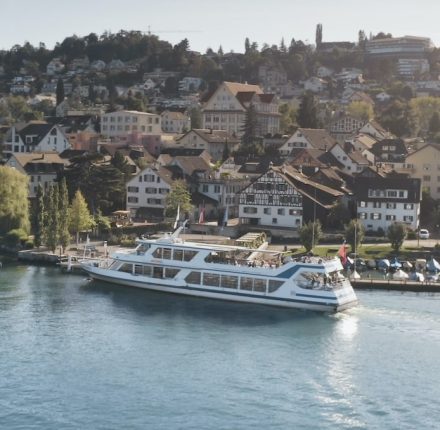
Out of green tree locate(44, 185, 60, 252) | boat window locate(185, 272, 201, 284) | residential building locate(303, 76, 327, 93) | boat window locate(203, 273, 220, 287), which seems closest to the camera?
boat window locate(203, 273, 220, 287)

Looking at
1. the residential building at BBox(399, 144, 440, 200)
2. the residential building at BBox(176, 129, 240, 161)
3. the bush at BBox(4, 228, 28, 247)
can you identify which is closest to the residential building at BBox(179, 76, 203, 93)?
the residential building at BBox(176, 129, 240, 161)

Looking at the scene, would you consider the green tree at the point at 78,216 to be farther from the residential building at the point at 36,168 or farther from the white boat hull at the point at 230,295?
the residential building at the point at 36,168

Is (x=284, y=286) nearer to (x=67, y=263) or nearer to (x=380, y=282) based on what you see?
(x=380, y=282)

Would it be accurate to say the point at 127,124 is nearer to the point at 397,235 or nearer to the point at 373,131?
the point at 373,131

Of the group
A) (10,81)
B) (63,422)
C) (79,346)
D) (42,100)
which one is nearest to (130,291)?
(79,346)

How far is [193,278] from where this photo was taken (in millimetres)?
47688

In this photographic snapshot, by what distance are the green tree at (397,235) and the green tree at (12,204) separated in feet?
82.3

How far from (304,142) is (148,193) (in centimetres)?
2318

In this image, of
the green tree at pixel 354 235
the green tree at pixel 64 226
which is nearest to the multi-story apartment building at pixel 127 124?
the green tree at pixel 64 226

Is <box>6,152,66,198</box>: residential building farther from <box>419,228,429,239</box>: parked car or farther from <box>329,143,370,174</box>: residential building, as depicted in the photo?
<box>419,228,429,239</box>: parked car

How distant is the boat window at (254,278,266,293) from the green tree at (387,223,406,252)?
15.2m

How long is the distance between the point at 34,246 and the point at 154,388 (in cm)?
3152

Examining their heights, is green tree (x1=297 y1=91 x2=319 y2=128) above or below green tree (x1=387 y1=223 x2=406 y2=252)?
above

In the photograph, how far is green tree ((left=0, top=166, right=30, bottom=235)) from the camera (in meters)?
62.2
